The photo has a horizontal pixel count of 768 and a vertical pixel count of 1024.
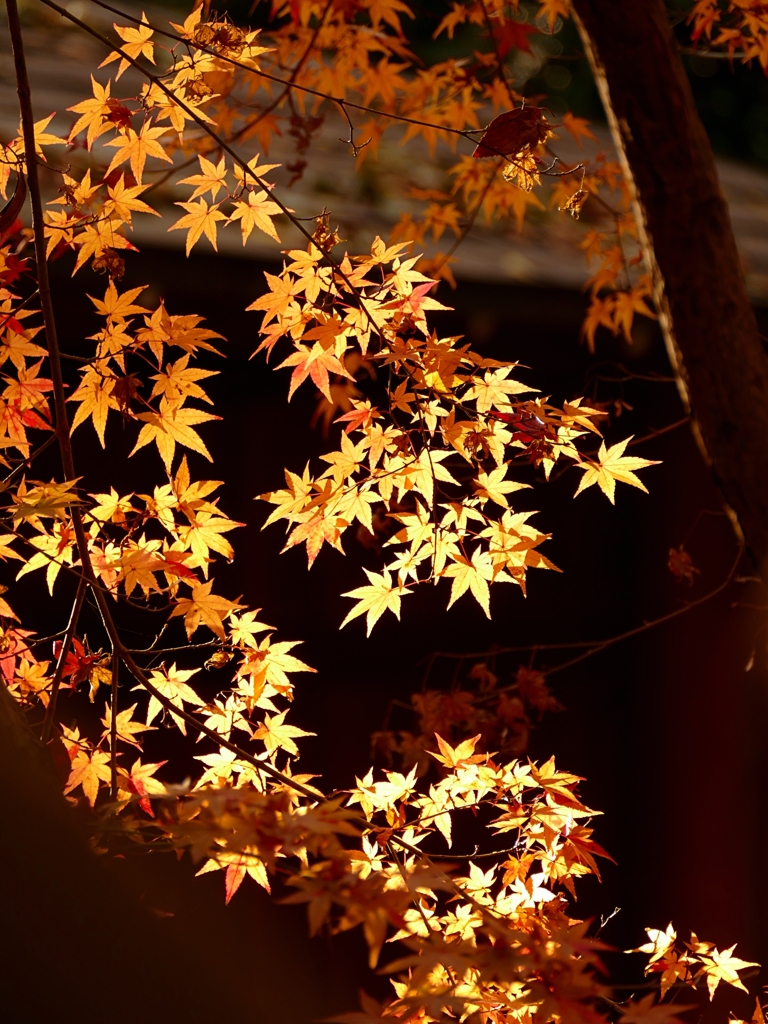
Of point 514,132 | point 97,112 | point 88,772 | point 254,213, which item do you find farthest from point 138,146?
point 88,772

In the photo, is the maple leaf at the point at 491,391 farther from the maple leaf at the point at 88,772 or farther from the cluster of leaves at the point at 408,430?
the maple leaf at the point at 88,772

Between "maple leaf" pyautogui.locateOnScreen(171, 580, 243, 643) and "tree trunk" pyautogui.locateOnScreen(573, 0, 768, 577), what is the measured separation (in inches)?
40.4

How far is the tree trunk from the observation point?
1.86 meters

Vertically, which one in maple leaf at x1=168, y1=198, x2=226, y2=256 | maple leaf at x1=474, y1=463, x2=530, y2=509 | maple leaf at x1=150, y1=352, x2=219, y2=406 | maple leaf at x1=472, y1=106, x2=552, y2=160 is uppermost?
maple leaf at x1=472, y1=106, x2=552, y2=160

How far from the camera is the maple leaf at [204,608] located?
1.45 meters

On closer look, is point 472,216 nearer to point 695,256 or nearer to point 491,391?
point 695,256

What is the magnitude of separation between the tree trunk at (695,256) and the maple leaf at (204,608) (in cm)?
102

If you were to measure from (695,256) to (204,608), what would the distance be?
117 cm

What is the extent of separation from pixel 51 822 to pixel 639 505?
3212 millimetres

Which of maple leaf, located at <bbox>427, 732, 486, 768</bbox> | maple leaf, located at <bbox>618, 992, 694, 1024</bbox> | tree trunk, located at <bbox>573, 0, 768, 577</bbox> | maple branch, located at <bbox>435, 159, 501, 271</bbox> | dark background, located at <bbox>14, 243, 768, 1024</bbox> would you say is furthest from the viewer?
dark background, located at <bbox>14, 243, 768, 1024</bbox>

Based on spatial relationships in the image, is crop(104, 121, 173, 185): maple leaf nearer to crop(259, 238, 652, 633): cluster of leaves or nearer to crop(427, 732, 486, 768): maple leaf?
crop(259, 238, 652, 633): cluster of leaves

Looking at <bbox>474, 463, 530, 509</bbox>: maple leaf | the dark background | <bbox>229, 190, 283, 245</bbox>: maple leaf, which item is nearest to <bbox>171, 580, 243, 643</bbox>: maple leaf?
<bbox>474, 463, 530, 509</bbox>: maple leaf

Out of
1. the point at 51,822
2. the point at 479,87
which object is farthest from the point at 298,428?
the point at 51,822

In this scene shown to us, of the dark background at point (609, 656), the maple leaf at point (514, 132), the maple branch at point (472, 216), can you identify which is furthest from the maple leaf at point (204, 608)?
the dark background at point (609, 656)
